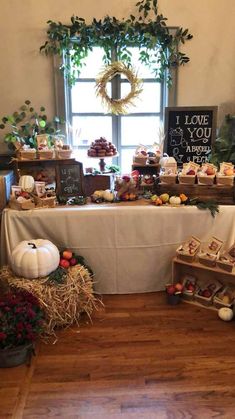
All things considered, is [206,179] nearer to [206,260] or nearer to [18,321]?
[206,260]

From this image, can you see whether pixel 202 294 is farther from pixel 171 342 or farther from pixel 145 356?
pixel 145 356

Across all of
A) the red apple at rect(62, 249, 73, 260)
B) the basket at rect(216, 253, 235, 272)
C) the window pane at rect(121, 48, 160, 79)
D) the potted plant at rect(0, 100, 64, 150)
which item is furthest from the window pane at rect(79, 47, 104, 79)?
the basket at rect(216, 253, 235, 272)

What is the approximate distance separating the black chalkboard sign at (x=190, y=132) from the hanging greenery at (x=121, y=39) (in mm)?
499

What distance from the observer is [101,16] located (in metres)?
3.14

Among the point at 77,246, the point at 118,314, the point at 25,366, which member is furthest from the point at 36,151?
the point at 25,366

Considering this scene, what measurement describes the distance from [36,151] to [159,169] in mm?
995

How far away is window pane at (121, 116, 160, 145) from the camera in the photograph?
138 inches

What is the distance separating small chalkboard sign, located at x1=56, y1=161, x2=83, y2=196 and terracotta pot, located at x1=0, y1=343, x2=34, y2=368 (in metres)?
1.23

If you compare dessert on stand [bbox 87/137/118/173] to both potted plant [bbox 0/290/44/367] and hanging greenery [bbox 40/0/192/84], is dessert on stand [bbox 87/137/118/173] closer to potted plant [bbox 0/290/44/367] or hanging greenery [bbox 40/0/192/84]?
hanging greenery [bbox 40/0/192/84]

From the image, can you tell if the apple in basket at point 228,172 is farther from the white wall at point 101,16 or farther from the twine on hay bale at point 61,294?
the twine on hay bale at point 61,294

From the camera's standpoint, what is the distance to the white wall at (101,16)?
3.12 m

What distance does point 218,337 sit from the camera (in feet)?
7.38

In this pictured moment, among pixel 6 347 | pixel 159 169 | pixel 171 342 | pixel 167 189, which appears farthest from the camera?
pixel 159 169

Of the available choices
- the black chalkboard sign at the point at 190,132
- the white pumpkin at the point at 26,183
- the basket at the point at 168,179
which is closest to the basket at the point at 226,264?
the basket at the point at 168,179
